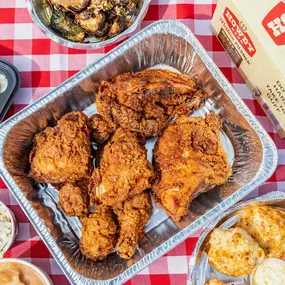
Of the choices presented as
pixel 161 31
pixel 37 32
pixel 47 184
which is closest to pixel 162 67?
pixel 161 31

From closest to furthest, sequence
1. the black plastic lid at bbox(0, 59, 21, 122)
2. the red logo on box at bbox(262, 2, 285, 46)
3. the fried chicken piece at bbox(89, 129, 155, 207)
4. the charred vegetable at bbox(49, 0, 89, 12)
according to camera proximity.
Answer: the red logo on box at bbox(262, 2, 285, 46), the fried chicken piece at bbox(89, 129, 155, 207), the charred vegetable at bbox(49, 0, 89, 12), the black plastic lid at bbox(0, 59, 21, 122)

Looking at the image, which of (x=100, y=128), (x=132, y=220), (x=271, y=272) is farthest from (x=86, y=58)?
(x=271, y=272)

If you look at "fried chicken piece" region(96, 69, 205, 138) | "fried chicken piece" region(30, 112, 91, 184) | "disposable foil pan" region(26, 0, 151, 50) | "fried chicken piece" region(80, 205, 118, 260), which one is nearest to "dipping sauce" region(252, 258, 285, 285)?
"fried chicken piece" region(80, 205, 118, 260)

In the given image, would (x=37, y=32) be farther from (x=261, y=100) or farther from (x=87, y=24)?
(x=261, y=100)

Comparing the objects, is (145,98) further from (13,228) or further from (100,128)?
(13,228)

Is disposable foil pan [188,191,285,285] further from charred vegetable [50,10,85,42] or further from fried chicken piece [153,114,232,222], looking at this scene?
charred vegetable [50,10,85,42]
